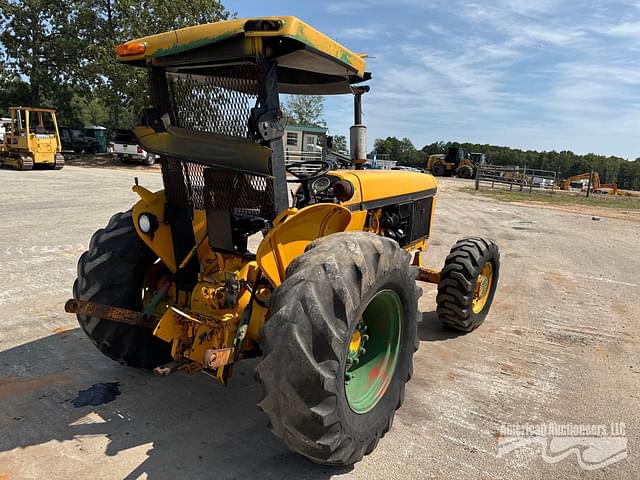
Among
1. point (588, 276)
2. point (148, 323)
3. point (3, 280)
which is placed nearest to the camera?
point (148, 323)

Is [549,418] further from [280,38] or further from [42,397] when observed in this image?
[42,397]

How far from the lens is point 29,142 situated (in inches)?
864

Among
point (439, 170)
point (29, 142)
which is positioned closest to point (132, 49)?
point (29, 142)

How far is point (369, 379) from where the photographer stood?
124 inches

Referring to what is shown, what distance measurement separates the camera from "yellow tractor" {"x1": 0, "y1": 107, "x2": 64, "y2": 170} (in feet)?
72.2

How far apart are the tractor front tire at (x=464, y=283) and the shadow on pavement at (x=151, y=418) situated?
2.04m

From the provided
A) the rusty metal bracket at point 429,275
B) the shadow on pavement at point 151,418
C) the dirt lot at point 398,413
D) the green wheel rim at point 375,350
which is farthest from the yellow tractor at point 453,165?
the green wheel rim at point 375,350

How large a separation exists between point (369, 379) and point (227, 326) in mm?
953

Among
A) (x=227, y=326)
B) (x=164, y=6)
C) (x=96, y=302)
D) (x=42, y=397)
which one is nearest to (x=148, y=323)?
(x=96, y=302)

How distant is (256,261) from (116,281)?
1176 millimetres

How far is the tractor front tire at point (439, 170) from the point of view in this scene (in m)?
40.8

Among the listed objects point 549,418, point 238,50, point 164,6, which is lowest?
point 549,418

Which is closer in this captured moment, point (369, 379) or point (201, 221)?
point (369, 379)

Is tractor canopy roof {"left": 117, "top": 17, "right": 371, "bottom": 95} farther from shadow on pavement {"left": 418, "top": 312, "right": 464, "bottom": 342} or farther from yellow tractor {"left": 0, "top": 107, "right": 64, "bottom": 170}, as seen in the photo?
yellow tractor {"left": 0, "top": 107, "right": 64, "bottom": 170}
